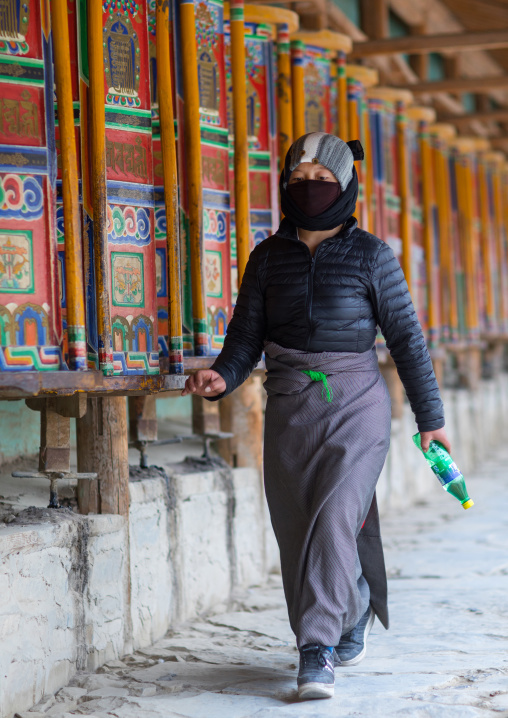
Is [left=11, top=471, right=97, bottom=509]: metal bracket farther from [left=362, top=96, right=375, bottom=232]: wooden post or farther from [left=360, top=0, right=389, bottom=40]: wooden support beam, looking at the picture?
[left=360, top=0, right=389, bottom=40]: wooden support beam

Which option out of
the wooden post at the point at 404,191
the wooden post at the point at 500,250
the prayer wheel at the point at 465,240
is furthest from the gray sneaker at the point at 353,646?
the wooden post at the point at 500,250

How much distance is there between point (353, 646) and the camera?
3.24 metres

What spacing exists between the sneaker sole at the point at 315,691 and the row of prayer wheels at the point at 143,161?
3.90ft

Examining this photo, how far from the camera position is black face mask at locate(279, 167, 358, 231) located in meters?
3.01

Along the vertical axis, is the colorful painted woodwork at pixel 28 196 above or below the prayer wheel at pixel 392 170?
below

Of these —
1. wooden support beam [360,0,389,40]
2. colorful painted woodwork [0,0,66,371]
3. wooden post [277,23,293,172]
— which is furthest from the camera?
wooden support beam [360,0,389,40]

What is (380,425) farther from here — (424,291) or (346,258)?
(424,291)

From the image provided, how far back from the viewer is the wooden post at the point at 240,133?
4082 mm

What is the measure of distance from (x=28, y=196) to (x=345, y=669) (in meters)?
1.83

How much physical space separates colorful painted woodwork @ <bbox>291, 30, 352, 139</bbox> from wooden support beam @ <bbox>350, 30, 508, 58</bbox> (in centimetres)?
94

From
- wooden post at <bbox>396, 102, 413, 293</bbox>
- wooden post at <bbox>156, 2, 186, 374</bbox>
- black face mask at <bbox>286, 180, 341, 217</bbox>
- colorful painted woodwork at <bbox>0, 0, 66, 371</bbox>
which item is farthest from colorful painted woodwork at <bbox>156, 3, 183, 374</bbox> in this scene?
wooden post at <bbox>396, 102, 413, 293</bbox>

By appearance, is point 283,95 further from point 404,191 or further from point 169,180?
point 404,191

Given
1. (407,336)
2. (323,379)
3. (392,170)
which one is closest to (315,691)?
(323,379)

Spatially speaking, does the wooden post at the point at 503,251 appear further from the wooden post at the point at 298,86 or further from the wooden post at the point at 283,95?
the wooden post at the point at 283,95
